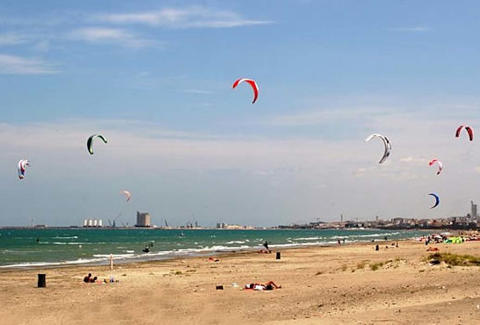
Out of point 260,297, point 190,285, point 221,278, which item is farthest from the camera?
point 221,278

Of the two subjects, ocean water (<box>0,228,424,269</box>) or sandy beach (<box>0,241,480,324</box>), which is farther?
ocean water (<box>0,228,424,269</box>)

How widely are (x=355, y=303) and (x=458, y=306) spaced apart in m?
2.27

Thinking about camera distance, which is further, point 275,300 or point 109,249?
point 109,249

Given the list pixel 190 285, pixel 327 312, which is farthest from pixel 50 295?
pixel 327 312

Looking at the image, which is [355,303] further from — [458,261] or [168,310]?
[458,261]

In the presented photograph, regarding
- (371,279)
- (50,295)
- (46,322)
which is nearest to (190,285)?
(50,295)

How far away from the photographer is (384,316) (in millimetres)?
12156

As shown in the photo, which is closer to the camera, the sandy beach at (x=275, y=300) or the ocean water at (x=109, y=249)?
the sandy beach at (x=275, y=300)

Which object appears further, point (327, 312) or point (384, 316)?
point (327, 312)

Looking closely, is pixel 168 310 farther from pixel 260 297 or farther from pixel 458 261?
pixel 458 261

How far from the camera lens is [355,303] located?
46.8 ft

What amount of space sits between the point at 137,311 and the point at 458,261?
11.3 metres

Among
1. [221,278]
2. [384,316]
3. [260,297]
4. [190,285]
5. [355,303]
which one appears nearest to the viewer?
[384,316]

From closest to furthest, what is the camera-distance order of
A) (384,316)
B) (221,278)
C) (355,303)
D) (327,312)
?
(384,316)
(327,312)
(355,303)
(221,278)
